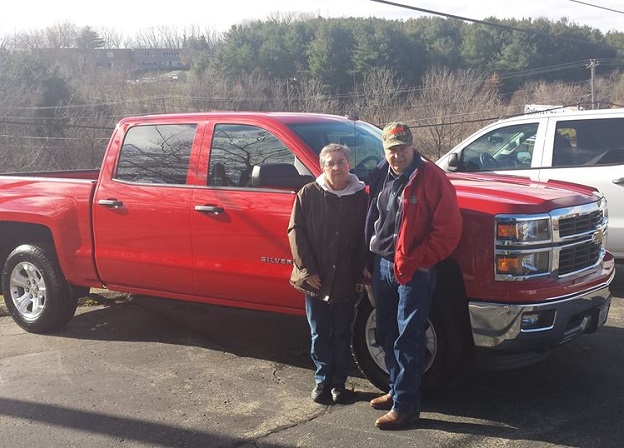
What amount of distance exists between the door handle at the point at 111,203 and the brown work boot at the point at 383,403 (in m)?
2.70

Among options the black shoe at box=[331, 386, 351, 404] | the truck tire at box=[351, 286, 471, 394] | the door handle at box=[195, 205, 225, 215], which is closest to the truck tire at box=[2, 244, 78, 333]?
→ the door handle at box=[195, 205, 225, 215]

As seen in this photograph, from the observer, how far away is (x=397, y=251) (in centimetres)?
386

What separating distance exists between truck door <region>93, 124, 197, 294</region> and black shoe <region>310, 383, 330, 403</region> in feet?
4.76

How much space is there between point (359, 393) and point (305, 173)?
160cm

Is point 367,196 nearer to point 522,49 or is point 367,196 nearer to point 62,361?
point 62,361

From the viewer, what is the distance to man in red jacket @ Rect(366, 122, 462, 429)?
3814mm

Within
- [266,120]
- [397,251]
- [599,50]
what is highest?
[599,50]

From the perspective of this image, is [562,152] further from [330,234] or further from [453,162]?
[330,234]

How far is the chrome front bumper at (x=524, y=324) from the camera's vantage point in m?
4.06

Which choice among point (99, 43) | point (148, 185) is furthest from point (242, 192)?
point (99, 43)

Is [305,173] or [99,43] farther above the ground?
[99,43]

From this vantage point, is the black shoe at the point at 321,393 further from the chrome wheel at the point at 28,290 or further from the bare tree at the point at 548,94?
the bare tree at the point at 548,94

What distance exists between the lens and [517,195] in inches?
170

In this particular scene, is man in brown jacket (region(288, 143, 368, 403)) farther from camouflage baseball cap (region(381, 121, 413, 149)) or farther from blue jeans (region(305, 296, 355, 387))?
camouflage baseball cap (region(381, 121, 413, 149))
